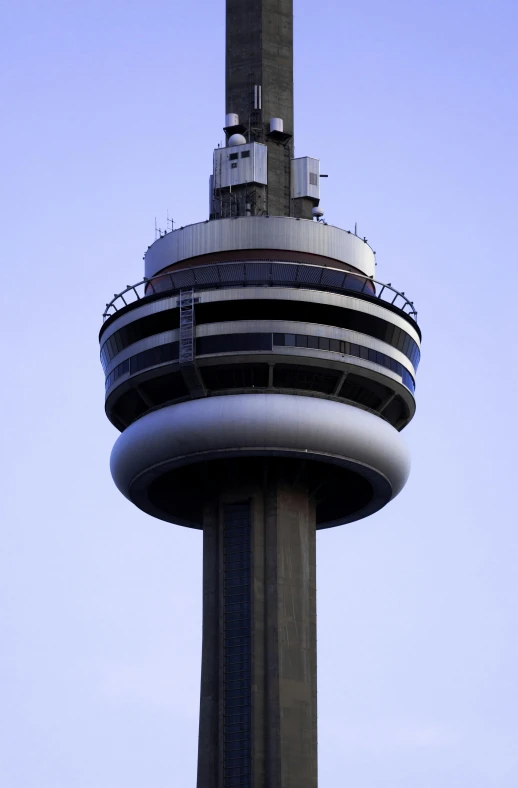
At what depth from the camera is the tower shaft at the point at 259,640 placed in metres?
119

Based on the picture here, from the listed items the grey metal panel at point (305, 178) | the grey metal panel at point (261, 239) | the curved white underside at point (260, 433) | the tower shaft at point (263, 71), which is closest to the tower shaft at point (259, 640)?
the curved white underside at point (260, 433)

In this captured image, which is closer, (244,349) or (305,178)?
(244,349)

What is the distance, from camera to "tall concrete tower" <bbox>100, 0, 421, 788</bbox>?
121 metres

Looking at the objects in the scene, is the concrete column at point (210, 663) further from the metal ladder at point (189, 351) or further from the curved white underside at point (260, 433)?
the metal ladder at point (189, 351)

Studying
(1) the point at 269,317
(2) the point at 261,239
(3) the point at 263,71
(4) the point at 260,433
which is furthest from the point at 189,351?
(3) the point at 263,71

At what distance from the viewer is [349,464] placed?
123 m

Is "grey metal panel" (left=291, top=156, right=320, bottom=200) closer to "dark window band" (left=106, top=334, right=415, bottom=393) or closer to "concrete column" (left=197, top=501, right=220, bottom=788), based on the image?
"dark window band" (left=106, top=334, right=415, bottom=393)

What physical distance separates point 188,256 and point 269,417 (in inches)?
541

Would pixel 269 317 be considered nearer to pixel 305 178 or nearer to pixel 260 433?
pixel 260 433

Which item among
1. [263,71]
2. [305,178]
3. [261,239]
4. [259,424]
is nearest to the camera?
[259,424]

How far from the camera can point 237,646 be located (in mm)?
122125

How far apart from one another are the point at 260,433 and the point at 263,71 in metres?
29.3

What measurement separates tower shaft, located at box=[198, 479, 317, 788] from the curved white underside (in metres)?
4.63

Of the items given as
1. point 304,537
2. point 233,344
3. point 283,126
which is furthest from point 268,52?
point 304,537
